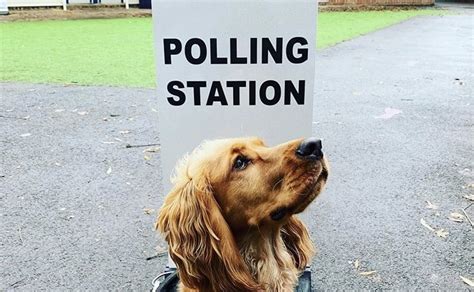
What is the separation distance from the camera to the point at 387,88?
8.92m

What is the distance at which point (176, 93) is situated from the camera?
10.1ft

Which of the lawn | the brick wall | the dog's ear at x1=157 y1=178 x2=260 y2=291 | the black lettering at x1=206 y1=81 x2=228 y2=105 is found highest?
the black lettering at x1=206 y1=81 x2=228 y2=105

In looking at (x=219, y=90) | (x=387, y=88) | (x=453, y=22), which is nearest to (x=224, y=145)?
(x=219, y=90)

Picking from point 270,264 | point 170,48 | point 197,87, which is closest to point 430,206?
point 270,264

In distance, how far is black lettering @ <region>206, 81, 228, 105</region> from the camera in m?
3.08

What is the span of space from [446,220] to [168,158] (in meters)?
2.47

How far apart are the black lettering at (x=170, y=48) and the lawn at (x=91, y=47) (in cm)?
625

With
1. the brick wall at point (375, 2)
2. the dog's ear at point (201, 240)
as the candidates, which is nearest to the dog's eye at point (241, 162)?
the dog's ear at point (201, 240)

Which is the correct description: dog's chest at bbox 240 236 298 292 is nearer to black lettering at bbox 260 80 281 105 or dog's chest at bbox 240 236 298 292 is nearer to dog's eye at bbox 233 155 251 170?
dog's eye at bbox 233 155 251 170

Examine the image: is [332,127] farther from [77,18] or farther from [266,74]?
[77,18]

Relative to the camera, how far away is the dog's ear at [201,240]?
2.40 meters

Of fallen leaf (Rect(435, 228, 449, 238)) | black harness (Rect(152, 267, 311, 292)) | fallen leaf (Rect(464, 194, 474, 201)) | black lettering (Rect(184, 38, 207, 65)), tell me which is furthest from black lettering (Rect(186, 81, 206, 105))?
fallen leaf (Rect(464, 194, 474, 201))

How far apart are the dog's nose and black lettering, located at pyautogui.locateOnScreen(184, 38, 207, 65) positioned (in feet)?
3.06

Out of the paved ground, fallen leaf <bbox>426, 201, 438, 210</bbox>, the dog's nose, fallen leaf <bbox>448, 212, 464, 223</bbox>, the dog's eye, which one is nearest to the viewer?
the dog's nose
